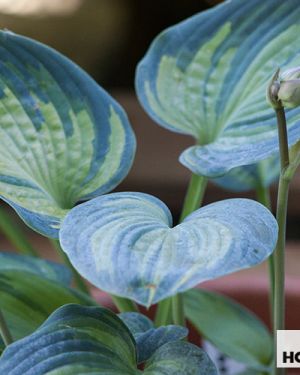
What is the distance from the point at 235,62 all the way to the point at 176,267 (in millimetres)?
229

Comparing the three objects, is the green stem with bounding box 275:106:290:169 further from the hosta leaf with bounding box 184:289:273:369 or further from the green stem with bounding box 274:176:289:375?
the hosta leaf with bounding box 184:289:273:369

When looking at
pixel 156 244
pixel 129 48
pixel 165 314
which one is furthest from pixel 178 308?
pixel 129 48

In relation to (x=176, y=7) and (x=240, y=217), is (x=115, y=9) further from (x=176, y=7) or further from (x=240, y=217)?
(x=240, y=217)

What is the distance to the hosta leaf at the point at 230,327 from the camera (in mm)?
517

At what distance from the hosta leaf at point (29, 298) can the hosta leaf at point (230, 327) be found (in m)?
A: 0.13

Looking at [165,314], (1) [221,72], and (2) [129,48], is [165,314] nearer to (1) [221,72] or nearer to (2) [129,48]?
(1) [221,72]

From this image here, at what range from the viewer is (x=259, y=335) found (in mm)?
536

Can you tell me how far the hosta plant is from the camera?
0.27 metres

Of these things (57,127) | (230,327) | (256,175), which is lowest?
(230,327)

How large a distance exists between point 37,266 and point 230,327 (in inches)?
6.5

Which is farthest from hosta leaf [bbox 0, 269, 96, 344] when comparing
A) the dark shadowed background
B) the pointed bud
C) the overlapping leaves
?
the dark shadowed background

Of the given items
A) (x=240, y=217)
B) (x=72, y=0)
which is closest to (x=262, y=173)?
(x=240, y=217)

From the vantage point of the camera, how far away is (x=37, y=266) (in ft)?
1.61

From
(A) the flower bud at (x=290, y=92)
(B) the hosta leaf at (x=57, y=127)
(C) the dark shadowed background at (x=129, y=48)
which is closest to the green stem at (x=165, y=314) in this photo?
(B) the hosta leaf at (x=57, y=127)
